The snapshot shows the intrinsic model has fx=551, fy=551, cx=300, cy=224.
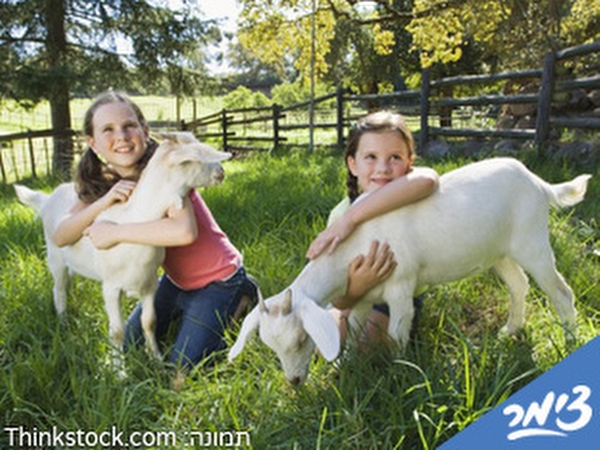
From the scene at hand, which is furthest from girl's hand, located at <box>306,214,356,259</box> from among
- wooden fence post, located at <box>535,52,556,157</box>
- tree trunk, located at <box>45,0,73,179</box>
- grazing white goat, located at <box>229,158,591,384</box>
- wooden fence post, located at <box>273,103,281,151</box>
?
wooden fence post, located at <box>273,103,281,151</box>

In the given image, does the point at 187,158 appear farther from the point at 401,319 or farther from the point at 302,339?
the point at 401,319

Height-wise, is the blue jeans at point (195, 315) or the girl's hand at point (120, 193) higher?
the girl's hand at point (120, 193)

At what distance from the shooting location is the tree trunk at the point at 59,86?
905cm

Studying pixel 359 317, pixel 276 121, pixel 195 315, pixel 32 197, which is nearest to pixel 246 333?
pixel 359 317

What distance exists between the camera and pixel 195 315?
2529 mm

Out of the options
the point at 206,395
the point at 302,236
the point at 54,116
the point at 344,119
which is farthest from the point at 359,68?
the point at 206,395

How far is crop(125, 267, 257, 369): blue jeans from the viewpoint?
242 cm

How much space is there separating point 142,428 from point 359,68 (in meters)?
24.8

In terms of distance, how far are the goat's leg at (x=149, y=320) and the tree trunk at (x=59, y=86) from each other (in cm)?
702

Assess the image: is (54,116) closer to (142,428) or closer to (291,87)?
(142,428)

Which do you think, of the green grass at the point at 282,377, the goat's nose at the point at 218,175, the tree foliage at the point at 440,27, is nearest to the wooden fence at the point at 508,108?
the tree foliage at the point at 440,27

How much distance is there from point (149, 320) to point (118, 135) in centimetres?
79

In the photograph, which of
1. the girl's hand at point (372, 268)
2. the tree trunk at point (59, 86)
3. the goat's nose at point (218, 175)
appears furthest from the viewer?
the tree trunk at point (59, 86)

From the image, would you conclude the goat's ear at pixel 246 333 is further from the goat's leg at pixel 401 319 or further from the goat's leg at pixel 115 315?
the goat's leg at pixel 115 315
